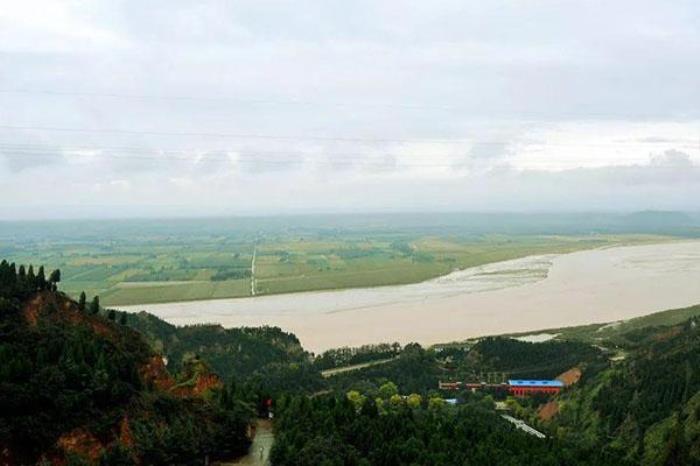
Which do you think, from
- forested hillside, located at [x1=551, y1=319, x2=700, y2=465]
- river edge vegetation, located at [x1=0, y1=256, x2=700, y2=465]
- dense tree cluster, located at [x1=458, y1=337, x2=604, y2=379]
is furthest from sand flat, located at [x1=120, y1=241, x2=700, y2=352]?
forested hillside, located at [x1=551, y1=319, x2=700, y2=465]

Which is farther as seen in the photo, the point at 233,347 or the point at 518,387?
the point at 233,347

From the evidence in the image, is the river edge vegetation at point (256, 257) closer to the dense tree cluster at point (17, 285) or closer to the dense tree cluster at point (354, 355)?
the dense tree cluster at point (354, 355)

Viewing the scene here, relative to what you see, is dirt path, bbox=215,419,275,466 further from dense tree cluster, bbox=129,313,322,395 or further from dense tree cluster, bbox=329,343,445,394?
dense tree cluster, bbox=129,313,322,395

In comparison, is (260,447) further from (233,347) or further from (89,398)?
(233,347)

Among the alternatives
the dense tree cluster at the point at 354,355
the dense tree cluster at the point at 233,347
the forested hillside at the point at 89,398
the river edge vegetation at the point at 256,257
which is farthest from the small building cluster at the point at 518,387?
the river edge vegetation at the point at 256,257

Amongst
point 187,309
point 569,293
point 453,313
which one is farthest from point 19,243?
point 569,293

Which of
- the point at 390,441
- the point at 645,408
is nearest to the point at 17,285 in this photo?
the point at 390,441
